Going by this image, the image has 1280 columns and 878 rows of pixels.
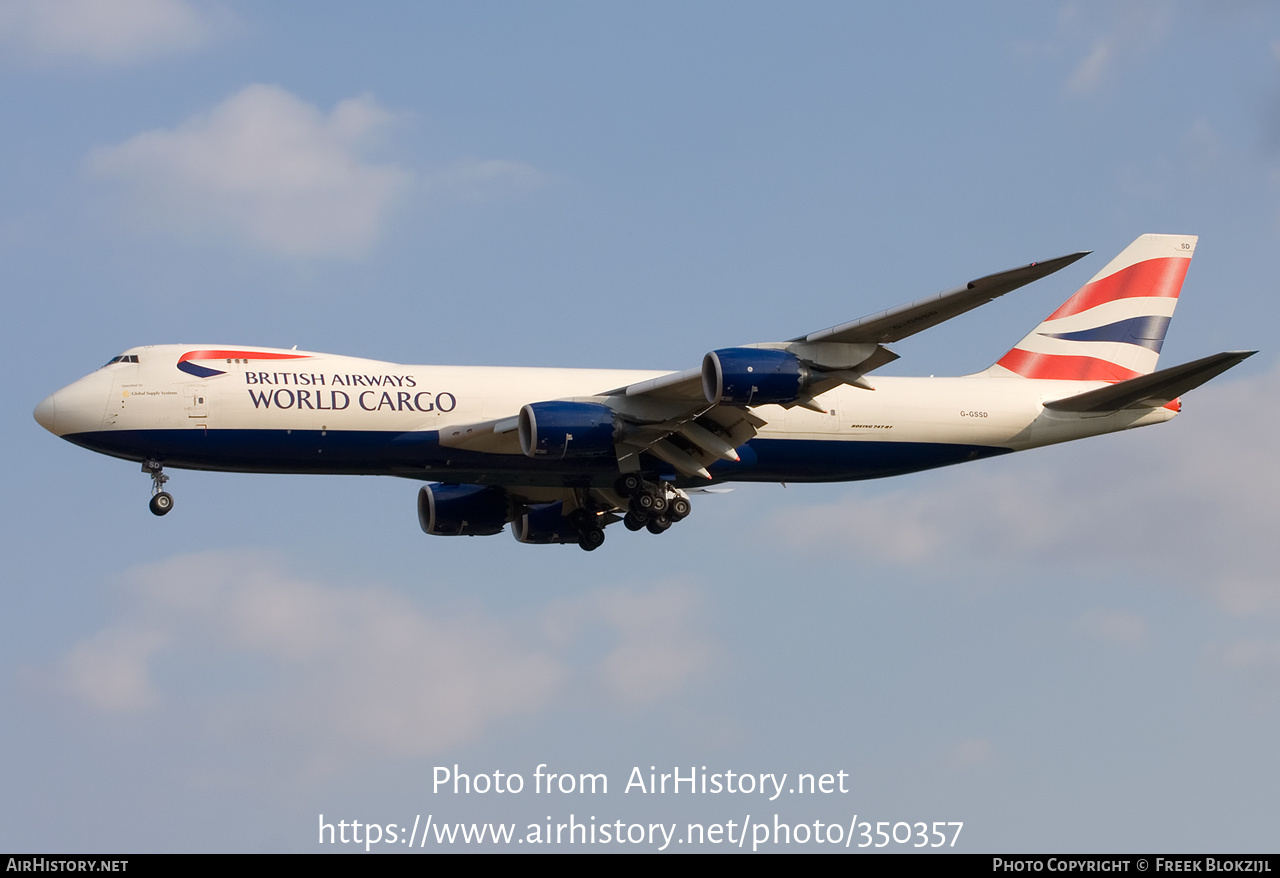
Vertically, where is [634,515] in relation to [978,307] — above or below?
below

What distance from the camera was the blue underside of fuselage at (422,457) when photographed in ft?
130

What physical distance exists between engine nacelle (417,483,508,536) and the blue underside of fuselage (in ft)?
13.0

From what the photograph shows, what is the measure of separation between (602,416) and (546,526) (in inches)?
349

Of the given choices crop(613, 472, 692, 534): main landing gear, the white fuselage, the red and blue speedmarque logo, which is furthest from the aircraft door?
crop(613, 472, 692, 534): main landing gear

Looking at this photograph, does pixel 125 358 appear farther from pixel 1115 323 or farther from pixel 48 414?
pixel 1115 323

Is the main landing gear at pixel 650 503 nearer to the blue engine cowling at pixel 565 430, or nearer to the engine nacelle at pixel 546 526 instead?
the blue engine cowling at pixel 565 430

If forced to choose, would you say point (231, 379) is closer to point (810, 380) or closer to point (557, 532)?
point (557, 532)

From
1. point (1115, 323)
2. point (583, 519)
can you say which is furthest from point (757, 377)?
point (1115, 323)

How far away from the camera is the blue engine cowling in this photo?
127ft

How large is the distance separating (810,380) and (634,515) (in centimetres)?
758

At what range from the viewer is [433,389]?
41031 millimetres

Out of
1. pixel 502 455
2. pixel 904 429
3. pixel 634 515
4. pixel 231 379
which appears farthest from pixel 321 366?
pixel 904 429

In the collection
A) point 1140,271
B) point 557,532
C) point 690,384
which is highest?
point 1140,271

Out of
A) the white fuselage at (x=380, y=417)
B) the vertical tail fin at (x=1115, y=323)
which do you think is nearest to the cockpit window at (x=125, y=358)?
the white fuselage at (x=380, y=417)
